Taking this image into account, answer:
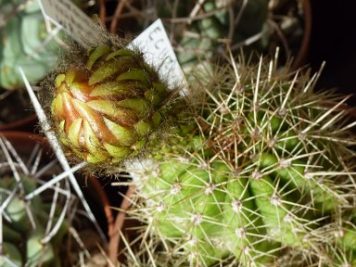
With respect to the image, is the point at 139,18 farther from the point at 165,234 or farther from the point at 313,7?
the point at 165,234

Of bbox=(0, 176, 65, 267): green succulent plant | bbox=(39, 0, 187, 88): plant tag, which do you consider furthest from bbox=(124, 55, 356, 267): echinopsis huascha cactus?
bbox=(0, 176, 65, 267): green succulent plant

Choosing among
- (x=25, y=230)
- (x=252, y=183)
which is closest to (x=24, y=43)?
(x=25, y=230)

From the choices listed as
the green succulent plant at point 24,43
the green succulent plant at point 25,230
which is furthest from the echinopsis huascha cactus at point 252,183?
the green succulent plant at point 24,43

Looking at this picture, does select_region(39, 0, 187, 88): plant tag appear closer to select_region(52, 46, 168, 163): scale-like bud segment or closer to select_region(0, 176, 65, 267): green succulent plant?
select_region(52, 46, 168, 163): scale-like bud segment

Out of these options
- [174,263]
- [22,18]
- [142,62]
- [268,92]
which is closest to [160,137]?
[142,62]

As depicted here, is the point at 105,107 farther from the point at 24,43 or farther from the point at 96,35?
the point at 24,43
